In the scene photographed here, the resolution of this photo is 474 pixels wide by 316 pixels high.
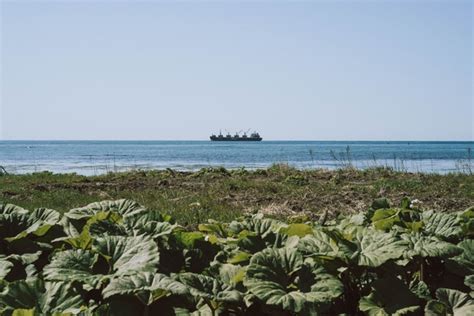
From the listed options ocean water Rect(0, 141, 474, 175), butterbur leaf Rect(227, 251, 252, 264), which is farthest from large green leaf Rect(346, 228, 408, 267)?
ocean water Rect(0, 141, 474, 175)

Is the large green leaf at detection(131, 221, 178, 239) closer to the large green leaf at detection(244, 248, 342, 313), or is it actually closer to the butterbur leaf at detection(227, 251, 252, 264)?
the butterbur leaf at detection(227, 251, 252, 264)

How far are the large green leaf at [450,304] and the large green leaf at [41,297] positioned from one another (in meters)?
1.40

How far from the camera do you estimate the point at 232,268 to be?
223cm

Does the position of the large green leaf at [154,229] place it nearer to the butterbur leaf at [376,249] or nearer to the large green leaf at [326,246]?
the large green leaf at [326,246]

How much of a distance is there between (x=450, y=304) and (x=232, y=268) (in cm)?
93

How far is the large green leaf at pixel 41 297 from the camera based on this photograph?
6.20 feet

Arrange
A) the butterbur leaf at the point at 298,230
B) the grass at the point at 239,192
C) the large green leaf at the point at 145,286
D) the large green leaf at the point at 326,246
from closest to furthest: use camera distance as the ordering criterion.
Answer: the large green leaf at the point at 145,286 → the large green leaf at the point at 326,246 → the butterbur leaf at the point at 298,230 → the grass at the point at 239,192

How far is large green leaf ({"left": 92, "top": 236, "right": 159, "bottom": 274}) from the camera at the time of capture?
6.73 ft

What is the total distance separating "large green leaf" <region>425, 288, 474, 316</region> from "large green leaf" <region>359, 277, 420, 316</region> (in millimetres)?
60

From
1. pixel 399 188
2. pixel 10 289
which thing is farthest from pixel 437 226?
pixel 399 188

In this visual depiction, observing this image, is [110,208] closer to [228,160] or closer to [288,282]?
[288,282]

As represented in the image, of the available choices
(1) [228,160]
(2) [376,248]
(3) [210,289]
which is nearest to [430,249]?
(2) [376,248]

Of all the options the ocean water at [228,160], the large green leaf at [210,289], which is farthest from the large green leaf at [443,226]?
the ocean water at [228,160]

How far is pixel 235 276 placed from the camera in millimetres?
2146
